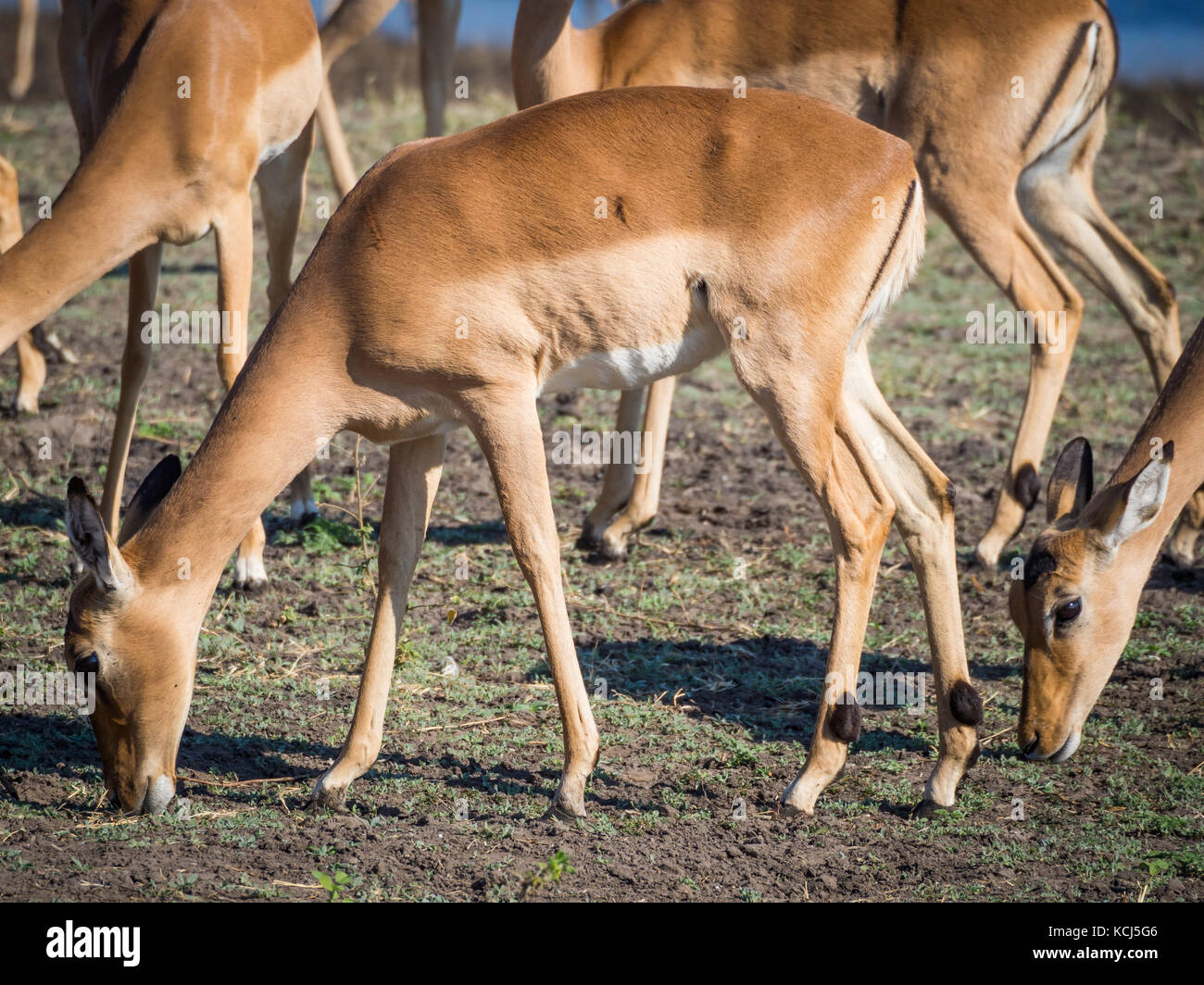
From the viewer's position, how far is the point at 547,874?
3510 mm

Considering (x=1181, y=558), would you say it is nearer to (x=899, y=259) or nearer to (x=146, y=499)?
(x=899, y=259)

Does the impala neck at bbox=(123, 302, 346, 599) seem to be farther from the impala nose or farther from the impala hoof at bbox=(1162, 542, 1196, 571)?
the impala hoof at bbox=(1162, 542, 1196, 571)

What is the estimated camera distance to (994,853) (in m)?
3.86

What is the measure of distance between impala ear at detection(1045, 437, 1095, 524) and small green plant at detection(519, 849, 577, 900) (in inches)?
83.5

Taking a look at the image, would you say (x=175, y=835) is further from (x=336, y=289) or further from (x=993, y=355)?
(x=993, y=355)

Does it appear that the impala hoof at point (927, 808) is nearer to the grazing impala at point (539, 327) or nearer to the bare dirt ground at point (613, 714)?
the bare dirt ground at point (613, 714)

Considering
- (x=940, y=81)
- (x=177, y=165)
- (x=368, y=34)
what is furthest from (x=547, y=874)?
(x=368, y=34)

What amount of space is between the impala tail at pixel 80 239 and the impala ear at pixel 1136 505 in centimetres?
360

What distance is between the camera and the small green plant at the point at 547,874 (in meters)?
3.36

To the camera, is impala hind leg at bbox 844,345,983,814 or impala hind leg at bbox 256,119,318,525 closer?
impala hind leg at bbox 844,345,983,814

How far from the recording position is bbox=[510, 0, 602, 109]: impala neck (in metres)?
5.71

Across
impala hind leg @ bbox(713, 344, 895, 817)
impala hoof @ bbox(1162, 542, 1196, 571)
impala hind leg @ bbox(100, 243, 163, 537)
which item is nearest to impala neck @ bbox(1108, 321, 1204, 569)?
impala hind leg @ bbox(713, 344, 895, 817)

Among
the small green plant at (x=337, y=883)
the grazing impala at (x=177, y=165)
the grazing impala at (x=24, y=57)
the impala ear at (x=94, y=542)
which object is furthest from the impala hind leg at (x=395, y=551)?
the grazing impala at (x=24, y=57)
